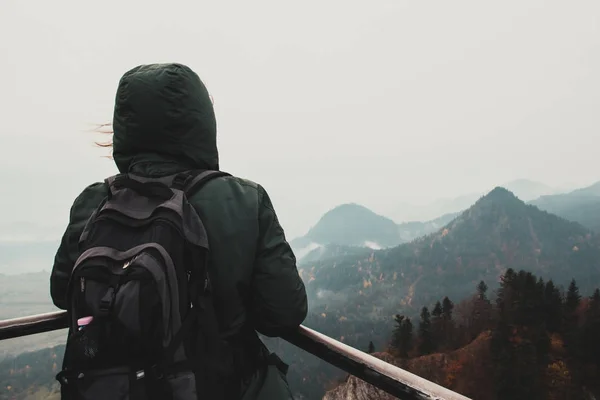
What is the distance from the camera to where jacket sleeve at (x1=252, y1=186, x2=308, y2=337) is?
2305 mm

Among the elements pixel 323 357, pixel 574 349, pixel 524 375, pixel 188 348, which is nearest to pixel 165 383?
pixel 188 348

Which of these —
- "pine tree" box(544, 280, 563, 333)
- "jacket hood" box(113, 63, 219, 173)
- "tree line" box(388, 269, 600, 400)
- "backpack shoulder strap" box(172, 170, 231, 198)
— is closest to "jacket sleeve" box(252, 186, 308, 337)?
"backpack shoulder strap" box(172, 170, 231, 198)

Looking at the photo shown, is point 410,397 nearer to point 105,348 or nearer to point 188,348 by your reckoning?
point 188,348

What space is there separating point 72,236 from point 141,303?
101 cm

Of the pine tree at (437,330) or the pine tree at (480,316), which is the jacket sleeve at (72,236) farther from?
the pine tree at (480,316)

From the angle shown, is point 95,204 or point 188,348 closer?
point 188,348

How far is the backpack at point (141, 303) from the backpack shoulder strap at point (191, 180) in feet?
0.36

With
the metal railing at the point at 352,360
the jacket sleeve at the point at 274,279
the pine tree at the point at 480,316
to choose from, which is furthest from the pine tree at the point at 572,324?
the jacket sleeve at the point at 274,279

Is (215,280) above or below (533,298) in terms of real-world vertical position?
above

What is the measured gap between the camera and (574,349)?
53.7 metres

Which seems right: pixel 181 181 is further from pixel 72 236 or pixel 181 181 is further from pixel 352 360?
pixel 352 360

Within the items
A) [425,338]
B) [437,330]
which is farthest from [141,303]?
[437,330]

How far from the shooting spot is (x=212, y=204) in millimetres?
2193

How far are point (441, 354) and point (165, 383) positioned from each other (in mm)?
69781
